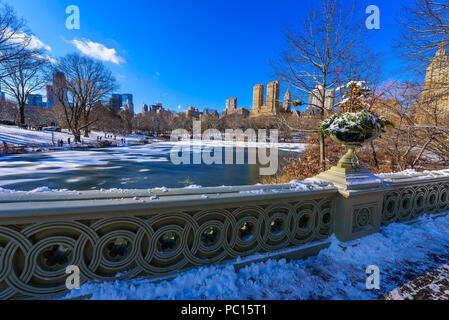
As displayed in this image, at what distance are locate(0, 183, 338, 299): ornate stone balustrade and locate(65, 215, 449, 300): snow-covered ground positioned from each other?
0.12 meters

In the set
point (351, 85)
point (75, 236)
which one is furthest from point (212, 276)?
point (351, 85)

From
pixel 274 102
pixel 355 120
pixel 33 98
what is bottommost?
pixel 355 120

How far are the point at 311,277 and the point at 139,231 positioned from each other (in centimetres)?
200

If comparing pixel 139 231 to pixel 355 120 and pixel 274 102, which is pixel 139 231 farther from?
pixel 274 102

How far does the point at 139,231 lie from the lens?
5.98 ft

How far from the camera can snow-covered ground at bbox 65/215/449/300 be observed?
1824 millimetres

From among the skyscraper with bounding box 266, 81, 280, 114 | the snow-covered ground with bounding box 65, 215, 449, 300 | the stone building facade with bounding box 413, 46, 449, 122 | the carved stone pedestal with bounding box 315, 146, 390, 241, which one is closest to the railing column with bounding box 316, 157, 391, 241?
the carved stone pedestal with bounding box 315, 146, 390, 241

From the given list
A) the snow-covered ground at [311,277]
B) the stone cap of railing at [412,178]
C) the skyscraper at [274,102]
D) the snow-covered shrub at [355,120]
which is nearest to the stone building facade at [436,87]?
the stone cap of railing at [412,178]

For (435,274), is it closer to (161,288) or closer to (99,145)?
(161,288)

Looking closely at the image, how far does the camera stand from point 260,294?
194cm

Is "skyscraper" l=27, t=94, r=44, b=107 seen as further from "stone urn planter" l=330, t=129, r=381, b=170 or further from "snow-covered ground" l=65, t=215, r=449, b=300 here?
"stone urn planter" l=330, t=129, r=381, b=170

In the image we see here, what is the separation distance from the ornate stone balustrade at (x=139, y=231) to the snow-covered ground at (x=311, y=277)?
0.12 metres

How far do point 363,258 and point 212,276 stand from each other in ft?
6.80

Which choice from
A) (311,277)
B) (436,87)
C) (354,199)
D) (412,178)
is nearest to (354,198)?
(354,199)
